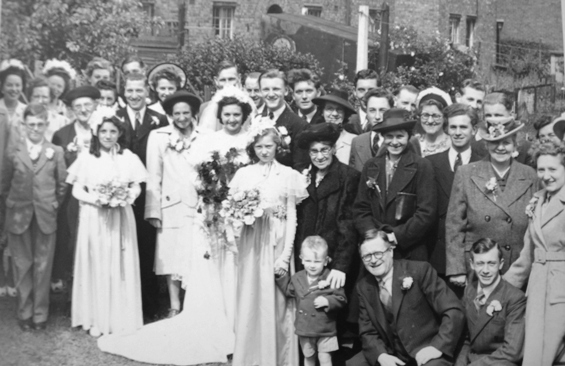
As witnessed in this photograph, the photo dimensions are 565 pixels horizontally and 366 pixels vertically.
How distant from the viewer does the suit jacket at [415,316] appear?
5.48 m

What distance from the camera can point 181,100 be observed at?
6750mm

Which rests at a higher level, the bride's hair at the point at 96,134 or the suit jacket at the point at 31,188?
the bride's hair at the point at 96,134

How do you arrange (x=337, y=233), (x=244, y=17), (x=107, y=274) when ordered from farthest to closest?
(x=244, y=17) → (x=107, y=274) → (x=337, y=233)

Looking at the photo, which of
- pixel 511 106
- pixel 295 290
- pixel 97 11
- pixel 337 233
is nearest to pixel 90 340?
pixel 295 290

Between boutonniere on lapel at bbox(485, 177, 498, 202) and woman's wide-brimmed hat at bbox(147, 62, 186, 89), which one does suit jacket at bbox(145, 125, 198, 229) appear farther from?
boutonniere on lapel at bbox(485, 177, 498, 202)

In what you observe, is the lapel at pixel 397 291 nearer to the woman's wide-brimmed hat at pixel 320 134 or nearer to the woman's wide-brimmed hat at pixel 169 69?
the woman's wide-brimmed hat at pixel 320 134

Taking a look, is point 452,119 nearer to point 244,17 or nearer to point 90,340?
point 244,17

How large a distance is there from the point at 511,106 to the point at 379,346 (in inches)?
80.8

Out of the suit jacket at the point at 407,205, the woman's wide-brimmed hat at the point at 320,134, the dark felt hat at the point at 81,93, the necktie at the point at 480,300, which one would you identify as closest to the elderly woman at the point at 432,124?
the suit jacket at the point at 407,205

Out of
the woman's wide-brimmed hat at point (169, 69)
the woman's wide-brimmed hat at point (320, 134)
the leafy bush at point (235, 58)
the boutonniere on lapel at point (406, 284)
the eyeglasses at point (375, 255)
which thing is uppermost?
the leafy bush at point (235, 58)

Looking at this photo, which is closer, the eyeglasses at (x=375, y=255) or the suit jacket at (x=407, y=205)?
the eyeglasses at (x=375, y=255)

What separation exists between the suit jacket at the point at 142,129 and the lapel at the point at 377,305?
2246 mm

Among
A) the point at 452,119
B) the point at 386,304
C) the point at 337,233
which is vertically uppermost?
the point at 452,119

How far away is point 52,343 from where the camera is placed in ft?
20.2
